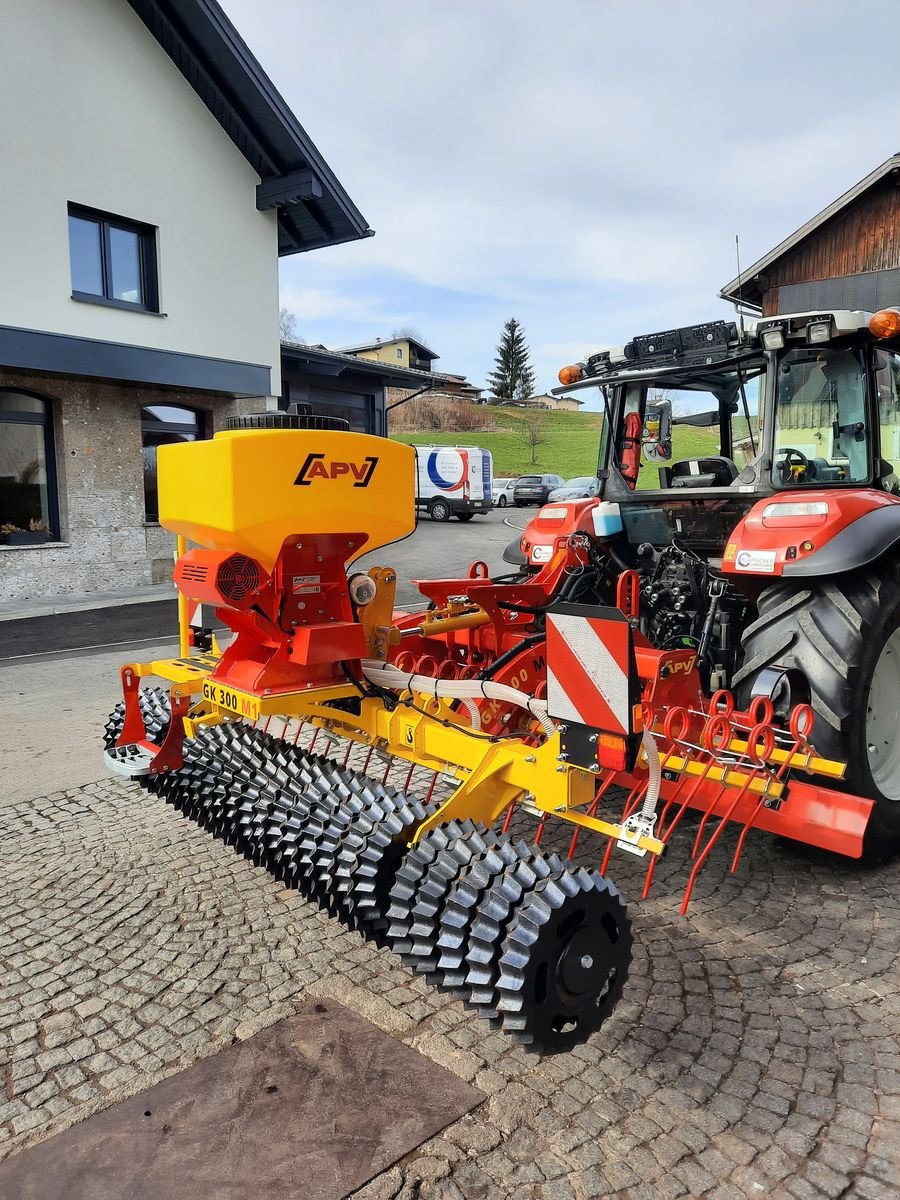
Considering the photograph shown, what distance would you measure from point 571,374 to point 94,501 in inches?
397

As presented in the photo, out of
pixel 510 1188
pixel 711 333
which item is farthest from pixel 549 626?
pixel 711 333

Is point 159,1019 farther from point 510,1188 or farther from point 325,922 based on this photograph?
point 510,1188

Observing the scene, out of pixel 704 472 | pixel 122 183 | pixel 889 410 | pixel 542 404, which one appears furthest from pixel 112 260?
pixel 542 404

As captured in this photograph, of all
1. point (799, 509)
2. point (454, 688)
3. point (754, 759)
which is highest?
point (799, 509)

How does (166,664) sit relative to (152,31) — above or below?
below

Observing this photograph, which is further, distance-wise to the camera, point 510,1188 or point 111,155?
point 111,155

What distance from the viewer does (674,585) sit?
13.5 feet

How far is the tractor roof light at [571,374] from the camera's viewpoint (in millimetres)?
4820

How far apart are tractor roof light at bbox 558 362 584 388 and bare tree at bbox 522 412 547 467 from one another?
42414 millimetres

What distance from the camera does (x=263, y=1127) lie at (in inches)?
86.7

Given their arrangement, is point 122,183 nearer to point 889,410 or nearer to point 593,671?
point 889,410

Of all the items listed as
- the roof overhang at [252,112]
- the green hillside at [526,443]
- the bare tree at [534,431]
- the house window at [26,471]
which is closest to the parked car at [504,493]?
the green hillside at [526,443]

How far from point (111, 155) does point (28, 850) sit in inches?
459

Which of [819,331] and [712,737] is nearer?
[712,737]
